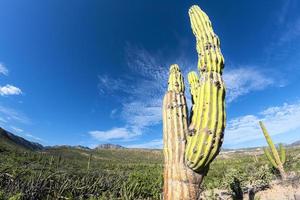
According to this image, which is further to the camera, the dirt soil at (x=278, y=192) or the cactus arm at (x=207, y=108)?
the dirt soil at (x=278, y=192)

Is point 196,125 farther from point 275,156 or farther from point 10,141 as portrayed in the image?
point 10,141

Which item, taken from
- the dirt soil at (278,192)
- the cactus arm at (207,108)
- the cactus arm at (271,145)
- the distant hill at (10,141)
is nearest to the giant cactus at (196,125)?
the cactus arm at (207,108)

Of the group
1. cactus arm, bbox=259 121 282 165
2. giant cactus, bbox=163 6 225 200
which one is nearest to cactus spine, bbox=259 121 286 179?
cactus arm, bbox=259 121 282 165

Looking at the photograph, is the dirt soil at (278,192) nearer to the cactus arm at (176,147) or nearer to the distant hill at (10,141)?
the cactus arm at (176,147)

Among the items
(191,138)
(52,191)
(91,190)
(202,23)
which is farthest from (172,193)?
(91,190)

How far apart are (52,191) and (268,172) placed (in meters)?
14.0

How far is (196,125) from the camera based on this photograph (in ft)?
12.1

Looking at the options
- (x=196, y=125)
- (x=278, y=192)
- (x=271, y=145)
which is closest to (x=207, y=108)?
(x=196, y=125)

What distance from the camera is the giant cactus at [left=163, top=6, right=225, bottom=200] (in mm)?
3463

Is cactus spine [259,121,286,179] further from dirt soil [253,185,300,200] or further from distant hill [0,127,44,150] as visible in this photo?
distant hill [0,127,44,150]

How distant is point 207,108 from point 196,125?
0.95ft

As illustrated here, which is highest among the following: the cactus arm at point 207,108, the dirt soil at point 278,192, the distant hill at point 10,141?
the distant hill at point 10,141

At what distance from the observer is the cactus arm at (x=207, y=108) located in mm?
3479

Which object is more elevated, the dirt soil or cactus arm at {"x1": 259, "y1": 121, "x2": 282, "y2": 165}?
cactus arm at {"x1": 259, "y1": 121, "x2": 282, "y2": 165}
